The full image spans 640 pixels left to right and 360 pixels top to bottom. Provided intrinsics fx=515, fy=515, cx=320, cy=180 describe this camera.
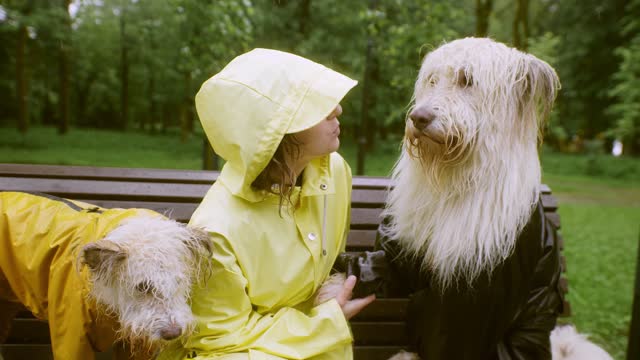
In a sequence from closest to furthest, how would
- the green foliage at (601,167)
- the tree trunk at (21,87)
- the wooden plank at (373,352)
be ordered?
the wooden plank at (373,352) → the tree trunk at (21,87) → the green foliage at (601,167)

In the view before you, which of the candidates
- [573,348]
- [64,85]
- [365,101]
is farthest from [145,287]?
[64,85]

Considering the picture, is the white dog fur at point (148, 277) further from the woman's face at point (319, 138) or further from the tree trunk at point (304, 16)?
the tree trunk at point (304, 16)

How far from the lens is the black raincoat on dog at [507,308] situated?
6.51 ft

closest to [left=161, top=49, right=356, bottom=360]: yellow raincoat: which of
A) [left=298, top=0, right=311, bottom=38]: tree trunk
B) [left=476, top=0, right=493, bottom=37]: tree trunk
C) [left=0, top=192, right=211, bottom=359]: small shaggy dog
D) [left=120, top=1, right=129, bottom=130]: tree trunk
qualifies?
[left=0, top=192, right=211, bottom=359]: small shaggy dog

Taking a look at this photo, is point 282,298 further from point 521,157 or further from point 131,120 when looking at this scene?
point 131,120

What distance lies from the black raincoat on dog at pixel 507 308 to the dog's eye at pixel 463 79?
0.57m

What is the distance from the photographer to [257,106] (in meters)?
2.01

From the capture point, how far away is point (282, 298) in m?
2.14

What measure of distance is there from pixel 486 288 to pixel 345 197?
0.80 meters

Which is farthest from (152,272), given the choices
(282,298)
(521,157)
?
(521,157)

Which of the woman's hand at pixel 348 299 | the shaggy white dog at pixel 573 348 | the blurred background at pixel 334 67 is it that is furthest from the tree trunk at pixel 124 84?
the shaggy white dog at pixel 573 348

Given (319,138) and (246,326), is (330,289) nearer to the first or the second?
(246,326)

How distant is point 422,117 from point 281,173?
0.62 meters

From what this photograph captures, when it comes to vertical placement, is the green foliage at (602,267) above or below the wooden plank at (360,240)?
below
